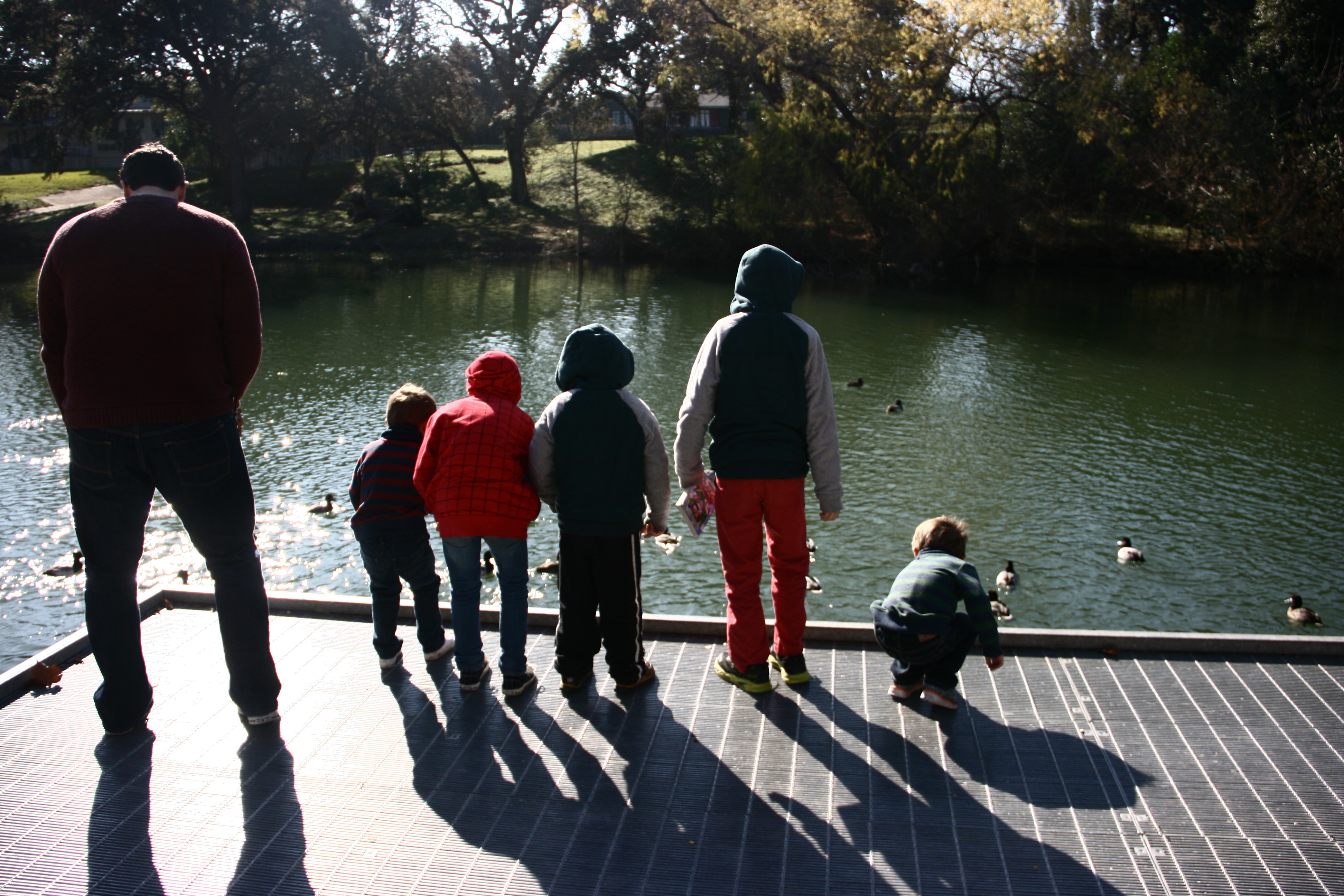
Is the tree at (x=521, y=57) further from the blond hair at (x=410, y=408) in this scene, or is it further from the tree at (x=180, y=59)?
the blond hair at (x=410, y=408)

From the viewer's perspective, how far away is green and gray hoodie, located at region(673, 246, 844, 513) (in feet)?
14.2

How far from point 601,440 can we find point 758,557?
0.91 metres

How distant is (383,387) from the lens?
16047 mm

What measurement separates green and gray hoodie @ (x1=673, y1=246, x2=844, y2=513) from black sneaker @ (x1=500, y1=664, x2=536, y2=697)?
1.15 metres

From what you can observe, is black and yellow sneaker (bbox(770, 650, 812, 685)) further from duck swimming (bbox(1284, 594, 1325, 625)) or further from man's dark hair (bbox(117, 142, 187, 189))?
duck swimming (bbox(1284, 594, 1325, 625))

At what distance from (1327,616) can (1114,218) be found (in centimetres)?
3033

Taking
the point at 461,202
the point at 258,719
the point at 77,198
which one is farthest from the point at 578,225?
the point at 258,719

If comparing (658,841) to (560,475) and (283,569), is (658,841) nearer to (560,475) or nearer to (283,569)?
(560,475)

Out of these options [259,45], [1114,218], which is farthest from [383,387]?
[259,45]

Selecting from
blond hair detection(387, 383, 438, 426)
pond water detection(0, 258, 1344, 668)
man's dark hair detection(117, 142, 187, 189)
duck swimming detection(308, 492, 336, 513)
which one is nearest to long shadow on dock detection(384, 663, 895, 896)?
blond hair detection(387, 383, 438, 426)

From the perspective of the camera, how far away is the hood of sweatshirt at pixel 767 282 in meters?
4.36

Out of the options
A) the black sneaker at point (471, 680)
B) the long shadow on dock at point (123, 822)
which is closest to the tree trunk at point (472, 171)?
the black sneaker at point (471, 680)

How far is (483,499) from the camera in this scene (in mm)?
4305

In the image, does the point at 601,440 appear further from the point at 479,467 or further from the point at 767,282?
the point at 767,282
